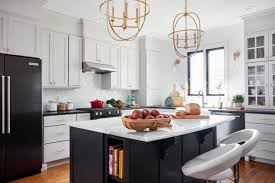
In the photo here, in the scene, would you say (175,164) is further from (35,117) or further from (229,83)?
(229,83)

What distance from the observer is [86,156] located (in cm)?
228

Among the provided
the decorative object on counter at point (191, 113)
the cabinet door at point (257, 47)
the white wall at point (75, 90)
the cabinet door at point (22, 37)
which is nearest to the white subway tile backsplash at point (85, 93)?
the white wall at point (75, 90)

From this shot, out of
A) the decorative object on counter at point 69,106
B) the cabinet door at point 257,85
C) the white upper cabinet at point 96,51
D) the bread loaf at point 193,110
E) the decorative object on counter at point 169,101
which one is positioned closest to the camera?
the bread loaf at point 193,110

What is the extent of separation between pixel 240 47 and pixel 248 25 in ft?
1.94

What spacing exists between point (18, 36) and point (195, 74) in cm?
409

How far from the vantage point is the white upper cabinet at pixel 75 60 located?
451cm

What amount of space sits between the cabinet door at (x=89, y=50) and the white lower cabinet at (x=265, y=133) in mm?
3352

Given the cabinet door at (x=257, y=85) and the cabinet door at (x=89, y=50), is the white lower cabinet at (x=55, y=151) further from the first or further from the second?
the cabinet door at (x=257, y=85)

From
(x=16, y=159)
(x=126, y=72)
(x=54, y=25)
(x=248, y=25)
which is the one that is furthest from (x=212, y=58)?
(x=16, y=159)

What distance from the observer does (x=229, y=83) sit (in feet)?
16.5

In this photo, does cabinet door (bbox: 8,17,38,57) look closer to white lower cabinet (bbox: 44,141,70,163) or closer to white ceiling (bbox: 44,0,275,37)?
white ceiling (bbox: 44,0,275,37)

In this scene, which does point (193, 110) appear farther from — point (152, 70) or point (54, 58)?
point (152, 70)

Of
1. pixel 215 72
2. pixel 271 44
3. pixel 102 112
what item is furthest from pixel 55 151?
pixel 271 44

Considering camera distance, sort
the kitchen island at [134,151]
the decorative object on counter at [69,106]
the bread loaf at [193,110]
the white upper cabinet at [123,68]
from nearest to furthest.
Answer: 1. the kitchen island at [134,151]
2. the bread loaf at [193,110]
3. the decorative object on counter at [69,106]
4. the white upper cabinet at [123,68]
